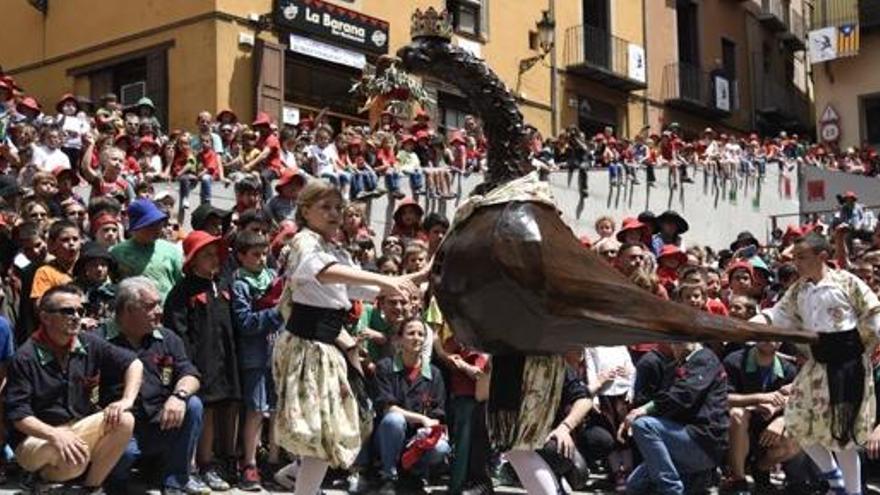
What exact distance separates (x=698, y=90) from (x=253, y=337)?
25568mm

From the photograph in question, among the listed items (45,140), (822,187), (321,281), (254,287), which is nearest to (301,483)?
(321,281)

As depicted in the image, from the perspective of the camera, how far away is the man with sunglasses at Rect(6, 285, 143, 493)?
6227 mm

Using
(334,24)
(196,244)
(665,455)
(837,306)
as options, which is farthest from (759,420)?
(334,24)

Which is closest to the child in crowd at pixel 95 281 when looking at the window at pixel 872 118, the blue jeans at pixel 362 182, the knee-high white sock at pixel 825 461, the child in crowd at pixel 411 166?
the knee-high white sock at pixel 825 461

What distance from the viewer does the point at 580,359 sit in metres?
8.73

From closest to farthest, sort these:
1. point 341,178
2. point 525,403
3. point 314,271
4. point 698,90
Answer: point 525,403 → point 314,271 → point 341,178 → point 698,90

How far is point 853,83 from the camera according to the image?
32.1 m

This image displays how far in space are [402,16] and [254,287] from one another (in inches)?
601

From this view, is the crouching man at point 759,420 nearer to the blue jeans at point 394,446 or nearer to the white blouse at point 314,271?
the blue jeans at point 394,446

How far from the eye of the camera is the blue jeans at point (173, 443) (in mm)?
6859

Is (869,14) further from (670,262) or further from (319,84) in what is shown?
(670,262)

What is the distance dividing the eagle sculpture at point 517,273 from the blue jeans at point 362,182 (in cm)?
989

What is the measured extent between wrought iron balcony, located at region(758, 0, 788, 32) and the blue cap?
30.8 meters

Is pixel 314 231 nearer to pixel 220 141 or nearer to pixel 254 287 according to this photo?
pixel 254 287
